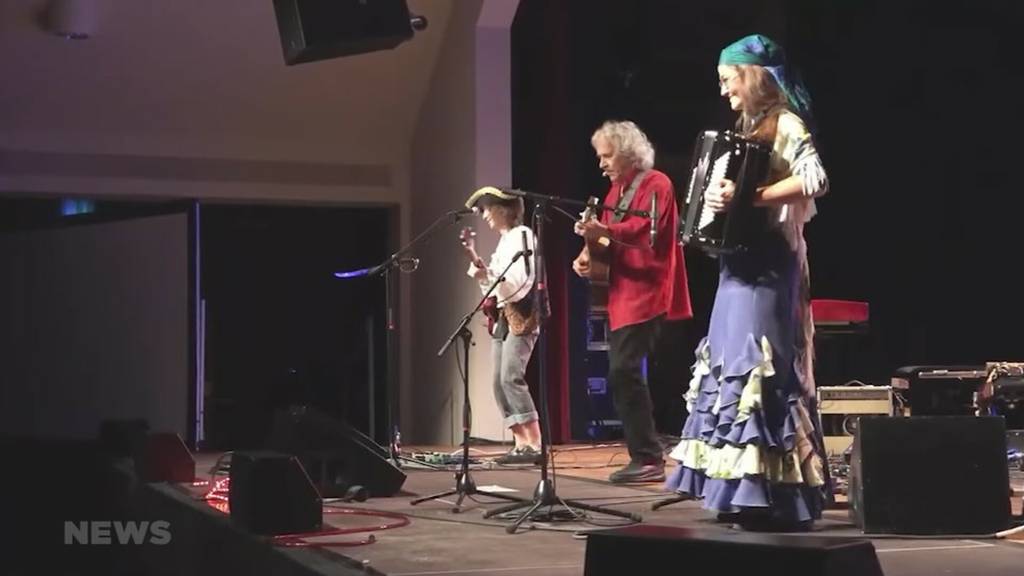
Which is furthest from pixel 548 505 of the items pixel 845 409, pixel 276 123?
pixel 276 123

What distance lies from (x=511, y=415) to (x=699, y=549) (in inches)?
164

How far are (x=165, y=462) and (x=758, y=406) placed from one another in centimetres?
276

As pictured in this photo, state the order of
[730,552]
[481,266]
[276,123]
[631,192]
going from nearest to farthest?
[730,552], [631,192], [481,266], [276,123]

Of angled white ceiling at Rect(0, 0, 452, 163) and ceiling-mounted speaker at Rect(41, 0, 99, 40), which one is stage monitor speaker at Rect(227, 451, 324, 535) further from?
angled white ceiling at Rect(0, 0, 452, 163)

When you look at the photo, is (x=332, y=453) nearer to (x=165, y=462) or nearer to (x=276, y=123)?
(x=165, y=462)

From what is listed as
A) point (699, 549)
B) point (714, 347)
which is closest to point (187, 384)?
point (714, 347)

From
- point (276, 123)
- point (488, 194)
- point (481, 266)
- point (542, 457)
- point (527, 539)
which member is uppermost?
point (276, 123)

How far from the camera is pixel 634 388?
521cm

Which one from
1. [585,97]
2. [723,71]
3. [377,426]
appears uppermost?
[585,97]

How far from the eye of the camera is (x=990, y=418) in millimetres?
3656

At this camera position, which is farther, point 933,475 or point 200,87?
point 200,87

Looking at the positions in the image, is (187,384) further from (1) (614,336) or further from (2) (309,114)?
(1) (614,336)

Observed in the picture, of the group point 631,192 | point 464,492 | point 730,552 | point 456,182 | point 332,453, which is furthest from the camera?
point 456,182

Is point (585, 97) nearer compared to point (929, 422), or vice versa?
point (929, 422)
